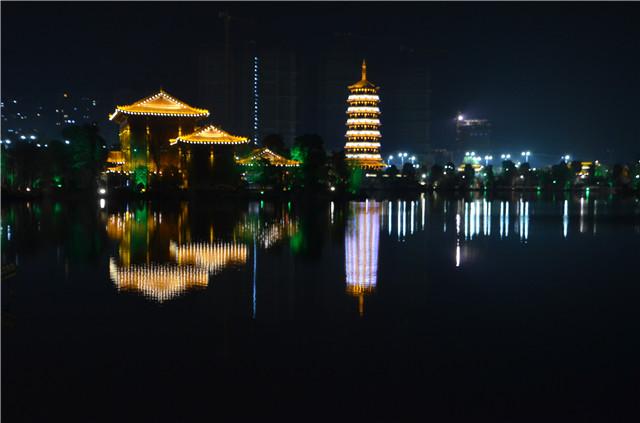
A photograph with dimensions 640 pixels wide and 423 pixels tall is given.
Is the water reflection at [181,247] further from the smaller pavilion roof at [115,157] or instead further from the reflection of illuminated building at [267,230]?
the smaller pavilion roof at [115,157]

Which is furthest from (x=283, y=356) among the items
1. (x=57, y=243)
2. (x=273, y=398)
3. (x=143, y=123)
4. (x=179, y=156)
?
(x=143, y=123)

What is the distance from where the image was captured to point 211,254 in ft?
50.5

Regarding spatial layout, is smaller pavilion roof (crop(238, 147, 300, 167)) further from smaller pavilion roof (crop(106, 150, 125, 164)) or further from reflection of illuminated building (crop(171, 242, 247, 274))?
reflection of illuminated building (crop(171, 242, 247, 274))

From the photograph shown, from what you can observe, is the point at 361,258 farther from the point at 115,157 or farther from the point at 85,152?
the point at 115,157

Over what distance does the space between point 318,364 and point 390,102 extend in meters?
84.9

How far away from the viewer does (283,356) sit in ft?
24.4

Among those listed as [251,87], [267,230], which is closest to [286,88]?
[251,87]

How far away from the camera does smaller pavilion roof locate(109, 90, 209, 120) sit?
4709 cm

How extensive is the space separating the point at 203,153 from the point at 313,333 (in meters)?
36.4

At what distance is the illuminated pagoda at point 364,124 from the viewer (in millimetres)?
69000

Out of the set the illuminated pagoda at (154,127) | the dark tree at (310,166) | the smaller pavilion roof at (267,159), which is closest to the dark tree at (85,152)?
the illuminated pagoda at (154,127)

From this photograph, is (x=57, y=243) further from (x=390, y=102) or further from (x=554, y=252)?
(x=390, y=102)

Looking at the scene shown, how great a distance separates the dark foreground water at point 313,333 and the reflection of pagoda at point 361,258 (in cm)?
8

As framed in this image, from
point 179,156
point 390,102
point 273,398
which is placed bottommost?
point 273,398
